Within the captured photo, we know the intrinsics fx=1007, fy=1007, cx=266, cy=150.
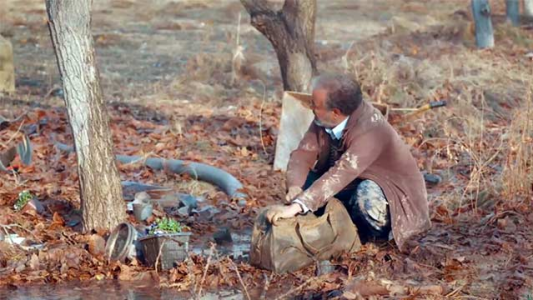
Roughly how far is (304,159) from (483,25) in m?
11.9

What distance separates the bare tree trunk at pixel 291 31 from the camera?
11.8 metres

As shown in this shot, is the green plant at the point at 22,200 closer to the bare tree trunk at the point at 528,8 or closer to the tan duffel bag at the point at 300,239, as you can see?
the tan duffel bag at the point at 300,239

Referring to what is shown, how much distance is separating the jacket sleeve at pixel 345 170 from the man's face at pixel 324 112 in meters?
0.23

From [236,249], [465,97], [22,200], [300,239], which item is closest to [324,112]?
[300,239]

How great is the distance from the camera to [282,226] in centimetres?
684

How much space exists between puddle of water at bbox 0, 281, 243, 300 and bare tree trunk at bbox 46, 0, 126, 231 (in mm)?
880

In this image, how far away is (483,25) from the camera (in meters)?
18.4

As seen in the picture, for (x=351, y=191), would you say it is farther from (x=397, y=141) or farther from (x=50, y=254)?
(x=50, y=254)

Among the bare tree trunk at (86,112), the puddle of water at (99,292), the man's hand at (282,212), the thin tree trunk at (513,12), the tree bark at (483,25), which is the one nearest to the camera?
the puddle of water at (99,292)

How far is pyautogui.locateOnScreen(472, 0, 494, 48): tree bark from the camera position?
60.3 ft

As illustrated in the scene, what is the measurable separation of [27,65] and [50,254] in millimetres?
11263

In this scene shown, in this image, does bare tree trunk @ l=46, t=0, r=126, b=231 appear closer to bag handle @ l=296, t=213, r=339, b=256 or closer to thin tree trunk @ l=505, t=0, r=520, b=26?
bag handle @ l=296, t=213, r=339, b=256

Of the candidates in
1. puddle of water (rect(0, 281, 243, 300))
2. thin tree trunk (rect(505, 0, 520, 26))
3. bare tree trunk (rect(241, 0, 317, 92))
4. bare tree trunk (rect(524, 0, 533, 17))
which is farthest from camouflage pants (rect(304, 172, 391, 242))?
bare tree trunk (rect(524, 0, 533, 17))

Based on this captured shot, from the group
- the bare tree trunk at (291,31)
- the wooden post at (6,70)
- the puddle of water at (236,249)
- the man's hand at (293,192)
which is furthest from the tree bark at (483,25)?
the man's hand at (293,192)
